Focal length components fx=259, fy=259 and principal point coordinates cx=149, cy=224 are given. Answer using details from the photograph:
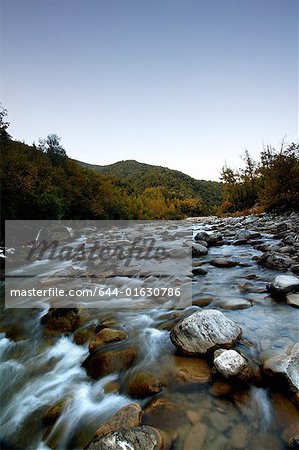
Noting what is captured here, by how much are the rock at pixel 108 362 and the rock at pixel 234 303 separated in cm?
230

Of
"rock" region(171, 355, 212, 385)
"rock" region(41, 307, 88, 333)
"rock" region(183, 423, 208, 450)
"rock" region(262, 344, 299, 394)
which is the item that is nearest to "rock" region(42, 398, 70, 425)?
"rock" region(171, 355, 212, 385)

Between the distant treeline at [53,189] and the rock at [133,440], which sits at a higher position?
the distant treeline at [53,189]

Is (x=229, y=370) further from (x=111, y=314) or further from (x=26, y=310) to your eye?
(x=26, y=310)

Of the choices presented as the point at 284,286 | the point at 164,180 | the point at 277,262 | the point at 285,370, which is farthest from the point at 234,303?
the point at 164,180

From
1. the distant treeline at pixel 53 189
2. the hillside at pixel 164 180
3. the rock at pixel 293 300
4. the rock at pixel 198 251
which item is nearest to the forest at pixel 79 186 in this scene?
the distant treeline at pixel 53 189

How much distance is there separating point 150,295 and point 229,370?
12.5ft

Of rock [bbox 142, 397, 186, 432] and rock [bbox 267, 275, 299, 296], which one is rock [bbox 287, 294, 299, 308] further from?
rock [bbox 142, 397, 186, 432]

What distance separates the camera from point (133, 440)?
7.82ft

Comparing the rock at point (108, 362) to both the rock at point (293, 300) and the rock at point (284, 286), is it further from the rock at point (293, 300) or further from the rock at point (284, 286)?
the rock at point (284, 286)

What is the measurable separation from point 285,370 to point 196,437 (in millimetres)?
1227

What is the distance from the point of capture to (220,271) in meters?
8.32

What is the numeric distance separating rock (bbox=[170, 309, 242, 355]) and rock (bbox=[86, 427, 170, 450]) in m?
1.28

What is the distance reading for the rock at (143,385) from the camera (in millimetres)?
3225

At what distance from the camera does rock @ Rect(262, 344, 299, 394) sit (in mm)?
2861
